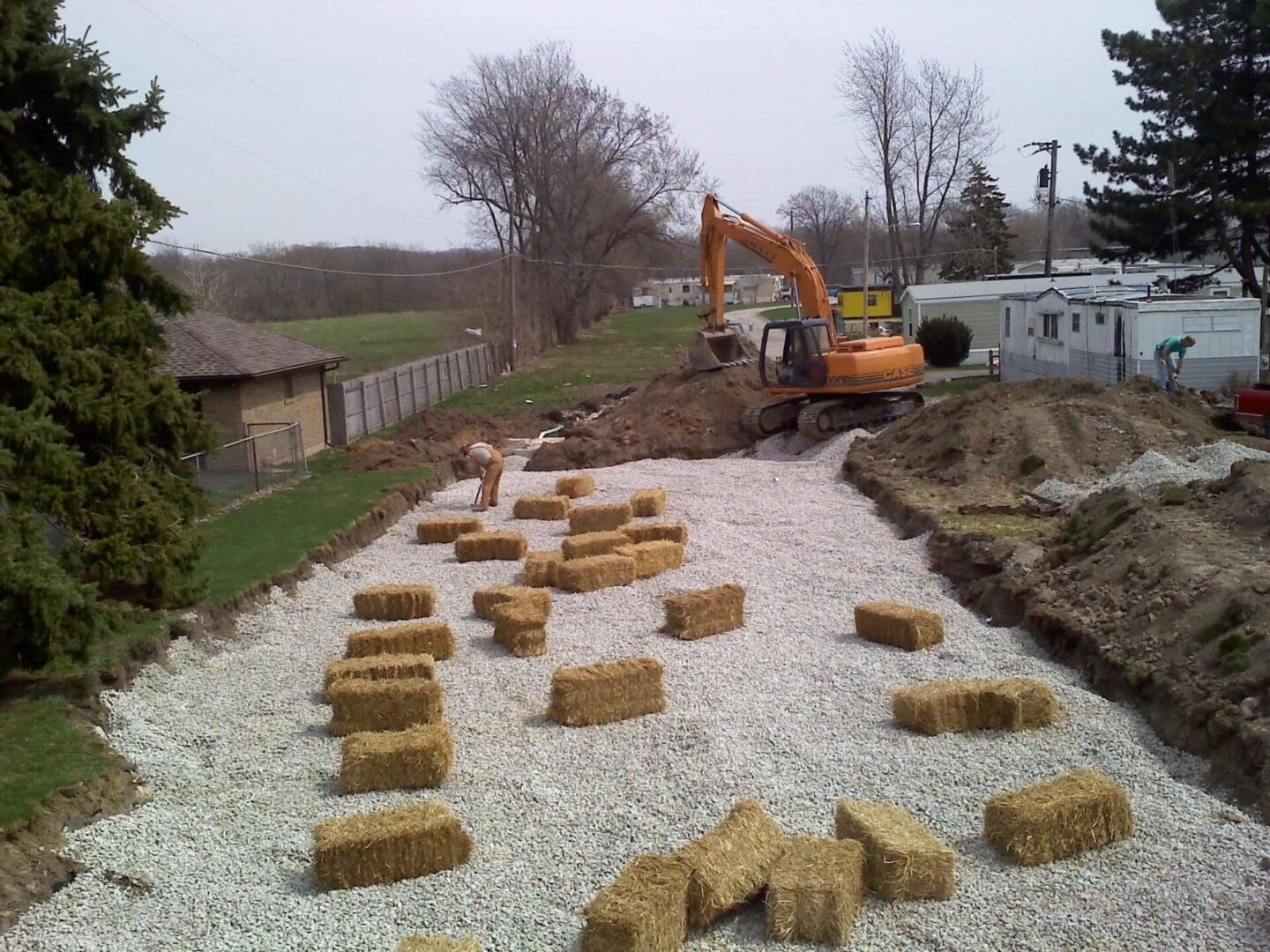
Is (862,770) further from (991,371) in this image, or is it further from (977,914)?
(991,371)

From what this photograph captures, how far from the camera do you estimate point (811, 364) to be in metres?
28.1

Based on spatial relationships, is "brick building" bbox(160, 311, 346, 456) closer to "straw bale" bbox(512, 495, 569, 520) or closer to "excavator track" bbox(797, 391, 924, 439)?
"straw bale" bbox(512, 495, 569, 520)

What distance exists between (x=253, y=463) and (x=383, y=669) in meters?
12.4

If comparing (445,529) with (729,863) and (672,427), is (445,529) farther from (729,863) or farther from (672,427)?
(729,863)

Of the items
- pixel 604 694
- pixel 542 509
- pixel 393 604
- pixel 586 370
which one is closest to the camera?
pixel 604 694

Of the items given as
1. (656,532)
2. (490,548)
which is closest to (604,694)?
(656,532)

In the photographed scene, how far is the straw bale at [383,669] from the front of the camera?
12055 mm

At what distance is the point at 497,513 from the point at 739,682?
36.6 ft

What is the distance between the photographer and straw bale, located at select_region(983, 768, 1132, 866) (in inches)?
325

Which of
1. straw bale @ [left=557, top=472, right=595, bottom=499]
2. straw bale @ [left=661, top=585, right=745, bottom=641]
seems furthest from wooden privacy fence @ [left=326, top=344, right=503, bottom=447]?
straw bale @ [left=661, top=585, right=745, bottom=641]

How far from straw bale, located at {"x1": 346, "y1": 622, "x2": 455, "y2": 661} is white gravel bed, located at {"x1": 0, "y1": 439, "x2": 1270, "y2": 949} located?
30 centimetres

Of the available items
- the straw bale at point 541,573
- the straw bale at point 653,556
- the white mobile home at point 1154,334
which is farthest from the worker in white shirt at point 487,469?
the white mobile home at point 1154,334

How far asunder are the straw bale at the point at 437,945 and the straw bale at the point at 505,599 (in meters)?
7.04

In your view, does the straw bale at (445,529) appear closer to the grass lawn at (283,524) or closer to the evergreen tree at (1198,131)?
the grass lawn at (283,524)
